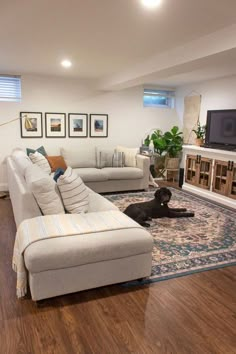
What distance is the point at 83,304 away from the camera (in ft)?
7.18

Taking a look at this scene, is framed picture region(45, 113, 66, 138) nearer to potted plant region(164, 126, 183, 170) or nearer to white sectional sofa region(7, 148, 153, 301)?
potted plant region(164, 126, 183, 170)

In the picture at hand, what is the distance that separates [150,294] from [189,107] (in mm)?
5160

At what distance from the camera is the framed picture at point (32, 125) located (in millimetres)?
5613

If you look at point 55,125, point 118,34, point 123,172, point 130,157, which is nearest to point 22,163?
point 118,34

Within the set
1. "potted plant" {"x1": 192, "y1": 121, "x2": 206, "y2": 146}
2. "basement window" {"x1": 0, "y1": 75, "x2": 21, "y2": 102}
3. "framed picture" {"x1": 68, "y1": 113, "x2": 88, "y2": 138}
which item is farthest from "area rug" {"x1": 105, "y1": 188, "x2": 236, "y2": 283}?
"basement window" {"x1": 0, "y1": 75, "x2": 21, "y2": 102}

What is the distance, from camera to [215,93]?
5.80 metres

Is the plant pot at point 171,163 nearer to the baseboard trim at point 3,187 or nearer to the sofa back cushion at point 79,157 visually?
the sofa back cushion at point 79,157

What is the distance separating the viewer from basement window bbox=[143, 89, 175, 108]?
6.73m

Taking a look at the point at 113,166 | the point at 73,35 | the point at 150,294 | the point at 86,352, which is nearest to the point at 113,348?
the point at 86,352

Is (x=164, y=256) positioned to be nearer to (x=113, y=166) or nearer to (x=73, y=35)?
(x=73, y=35)

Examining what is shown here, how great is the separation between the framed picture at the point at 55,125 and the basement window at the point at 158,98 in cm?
203

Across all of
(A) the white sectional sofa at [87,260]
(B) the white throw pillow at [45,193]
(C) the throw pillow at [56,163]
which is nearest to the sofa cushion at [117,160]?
(C) the throw pillow at [56,163]

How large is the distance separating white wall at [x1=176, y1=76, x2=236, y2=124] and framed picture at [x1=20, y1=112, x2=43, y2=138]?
135 inches

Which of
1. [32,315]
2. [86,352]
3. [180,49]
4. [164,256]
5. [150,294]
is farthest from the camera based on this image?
[180,49]
